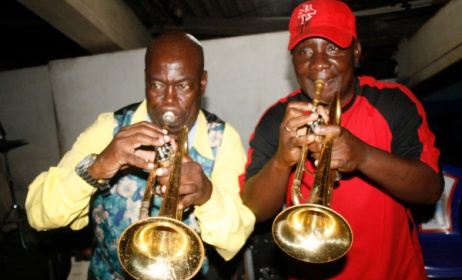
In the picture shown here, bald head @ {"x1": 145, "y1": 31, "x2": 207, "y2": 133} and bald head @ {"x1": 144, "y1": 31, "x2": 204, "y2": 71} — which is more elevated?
bald head @ {"x1": 144, "y1": 31, "x2": 204, "y2": 71}

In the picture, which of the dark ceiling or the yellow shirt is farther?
the dark ceiling

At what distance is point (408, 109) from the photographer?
181 cm

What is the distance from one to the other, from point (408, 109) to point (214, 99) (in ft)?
9.28

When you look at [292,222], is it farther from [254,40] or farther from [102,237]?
[254,40]

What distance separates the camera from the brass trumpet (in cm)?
143

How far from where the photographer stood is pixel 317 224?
169 centimetres

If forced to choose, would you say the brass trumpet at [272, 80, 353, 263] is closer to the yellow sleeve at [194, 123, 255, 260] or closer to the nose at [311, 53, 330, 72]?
the nose at [311, 53, 330, 72]

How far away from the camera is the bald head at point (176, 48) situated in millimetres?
1940

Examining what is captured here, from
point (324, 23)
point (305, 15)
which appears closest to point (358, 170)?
point (324, 23)

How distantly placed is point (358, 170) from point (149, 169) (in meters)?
1.10

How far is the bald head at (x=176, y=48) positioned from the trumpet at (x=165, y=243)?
22.4 inches

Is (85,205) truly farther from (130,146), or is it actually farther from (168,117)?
(168,117)

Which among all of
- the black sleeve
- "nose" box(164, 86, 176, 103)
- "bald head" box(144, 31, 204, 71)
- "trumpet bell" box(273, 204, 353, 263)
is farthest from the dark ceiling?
"trumpet bell" box(273, 204, 353, 263)

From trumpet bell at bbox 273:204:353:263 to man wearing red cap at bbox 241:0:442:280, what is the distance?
8.0 inches
